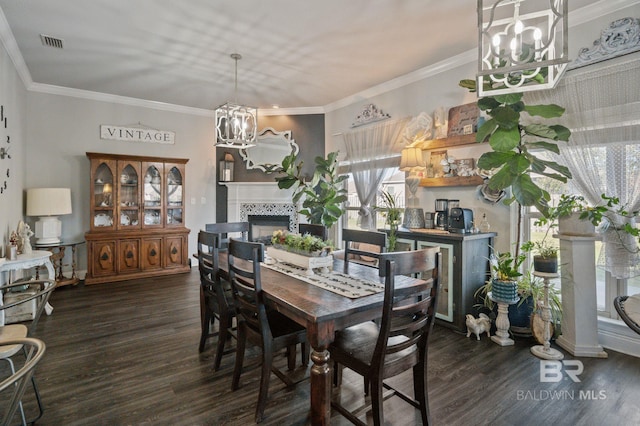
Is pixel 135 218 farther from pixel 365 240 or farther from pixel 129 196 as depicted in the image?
pixel 365 240

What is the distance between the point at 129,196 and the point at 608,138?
19.9 feet

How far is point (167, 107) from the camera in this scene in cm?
576

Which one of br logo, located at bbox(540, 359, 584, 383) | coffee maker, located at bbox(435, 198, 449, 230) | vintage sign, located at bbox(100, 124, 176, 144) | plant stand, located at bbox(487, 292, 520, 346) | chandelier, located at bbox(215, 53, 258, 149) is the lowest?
br logo, located at bbox(540, 359, 584, 383)

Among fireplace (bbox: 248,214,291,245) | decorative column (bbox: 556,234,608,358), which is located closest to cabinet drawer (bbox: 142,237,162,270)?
fireplace (bbox: 248,214,291,245)

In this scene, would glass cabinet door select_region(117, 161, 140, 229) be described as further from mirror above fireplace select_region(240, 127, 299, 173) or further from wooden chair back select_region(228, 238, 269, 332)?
wooden chair back select_region(228, 238, 269, 332)

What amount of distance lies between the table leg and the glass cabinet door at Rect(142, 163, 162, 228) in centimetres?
468

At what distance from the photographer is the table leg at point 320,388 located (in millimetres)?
1633

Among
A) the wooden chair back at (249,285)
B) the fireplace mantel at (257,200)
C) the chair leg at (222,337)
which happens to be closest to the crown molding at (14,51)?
the fireplace mantel at (257,200)

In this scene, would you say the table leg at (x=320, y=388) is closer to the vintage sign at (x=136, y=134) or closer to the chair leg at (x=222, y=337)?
the chair leg at (x=222, y=337)

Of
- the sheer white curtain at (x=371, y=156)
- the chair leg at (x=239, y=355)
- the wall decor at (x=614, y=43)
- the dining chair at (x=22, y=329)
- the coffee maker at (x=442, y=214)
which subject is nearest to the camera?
the dining chair at (x=22, y=329)

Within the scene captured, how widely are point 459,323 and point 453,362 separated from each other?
646mm

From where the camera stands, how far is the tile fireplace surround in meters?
6.03

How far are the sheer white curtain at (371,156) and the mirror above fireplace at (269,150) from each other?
1187 millimetres

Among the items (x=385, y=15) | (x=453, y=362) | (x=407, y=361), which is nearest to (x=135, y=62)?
(x=385, y=15)
